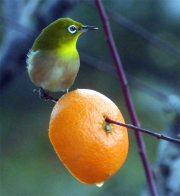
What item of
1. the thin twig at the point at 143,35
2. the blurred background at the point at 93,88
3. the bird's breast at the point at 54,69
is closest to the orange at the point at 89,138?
the bird's breast at the point at 54,69

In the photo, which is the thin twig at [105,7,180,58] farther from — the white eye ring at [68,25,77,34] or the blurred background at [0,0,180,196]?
the blurred background at [0,0,180,196]

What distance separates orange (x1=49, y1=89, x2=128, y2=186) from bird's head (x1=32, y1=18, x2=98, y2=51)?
22 cm

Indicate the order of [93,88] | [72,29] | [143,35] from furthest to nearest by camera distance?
1. [93,88]
2. [143,35]
3. [72,29]

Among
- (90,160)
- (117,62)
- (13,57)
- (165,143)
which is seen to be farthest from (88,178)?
(13,57)

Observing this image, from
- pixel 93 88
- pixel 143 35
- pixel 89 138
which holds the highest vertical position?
pixel 93 88

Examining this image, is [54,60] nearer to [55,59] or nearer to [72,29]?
[55,59]

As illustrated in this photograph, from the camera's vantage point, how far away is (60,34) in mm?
1095

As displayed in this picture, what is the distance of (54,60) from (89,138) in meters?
0.33

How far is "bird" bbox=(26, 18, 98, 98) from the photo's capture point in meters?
1.10

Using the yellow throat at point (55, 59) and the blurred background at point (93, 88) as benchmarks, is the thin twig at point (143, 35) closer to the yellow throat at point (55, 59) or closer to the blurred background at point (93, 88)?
the yellow throat at point (55, 59)

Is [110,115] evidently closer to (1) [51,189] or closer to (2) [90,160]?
(2) [90,160]

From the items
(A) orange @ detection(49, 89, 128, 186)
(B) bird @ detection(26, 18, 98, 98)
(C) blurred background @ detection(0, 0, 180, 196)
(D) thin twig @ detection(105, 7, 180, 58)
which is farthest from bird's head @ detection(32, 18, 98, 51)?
(C) blurred background @ detection(0, 0, 180, 196)

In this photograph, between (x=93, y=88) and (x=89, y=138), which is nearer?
(x=89, y=138)

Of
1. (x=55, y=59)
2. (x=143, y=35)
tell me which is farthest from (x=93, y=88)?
(x=55, y=59)
